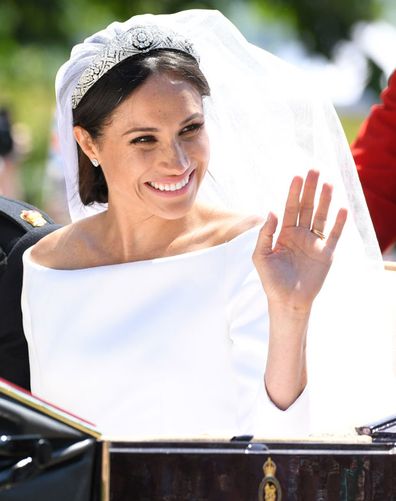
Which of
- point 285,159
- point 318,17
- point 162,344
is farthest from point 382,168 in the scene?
point 318,17

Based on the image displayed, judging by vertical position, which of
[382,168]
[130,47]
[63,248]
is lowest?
[63,248]

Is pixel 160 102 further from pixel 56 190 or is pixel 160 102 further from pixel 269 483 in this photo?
pixel 56 190

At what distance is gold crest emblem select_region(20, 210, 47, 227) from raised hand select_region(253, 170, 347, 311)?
3.52ft

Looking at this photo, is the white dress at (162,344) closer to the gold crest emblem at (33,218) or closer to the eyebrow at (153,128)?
the eyebrow at (153,128)

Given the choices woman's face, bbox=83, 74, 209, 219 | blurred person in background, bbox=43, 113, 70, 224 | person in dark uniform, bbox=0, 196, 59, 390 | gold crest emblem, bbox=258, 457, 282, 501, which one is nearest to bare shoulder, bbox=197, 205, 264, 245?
woman's face, bbox=83, 74, 209, 219

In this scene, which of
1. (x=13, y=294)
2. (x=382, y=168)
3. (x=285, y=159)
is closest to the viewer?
(x=285, y=159)

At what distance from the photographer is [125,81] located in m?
2.97

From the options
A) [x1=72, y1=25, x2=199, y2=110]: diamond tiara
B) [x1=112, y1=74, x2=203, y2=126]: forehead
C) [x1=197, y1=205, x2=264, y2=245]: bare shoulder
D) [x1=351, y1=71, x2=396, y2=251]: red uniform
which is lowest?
[x1=197, y1=205, x2=264, y2=245]: bare shoulder

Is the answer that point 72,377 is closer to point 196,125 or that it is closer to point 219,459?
point 196,125

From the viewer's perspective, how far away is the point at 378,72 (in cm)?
898

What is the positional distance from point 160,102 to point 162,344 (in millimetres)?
523

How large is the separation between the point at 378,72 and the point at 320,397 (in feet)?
20.8

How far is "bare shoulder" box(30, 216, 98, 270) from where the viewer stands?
127 inches

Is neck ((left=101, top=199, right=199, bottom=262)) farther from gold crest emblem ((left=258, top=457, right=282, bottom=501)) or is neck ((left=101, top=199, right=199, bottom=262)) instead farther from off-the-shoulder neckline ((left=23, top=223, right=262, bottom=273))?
gold crest emblem ((left=258, top=457, right=282, bottom=501))
